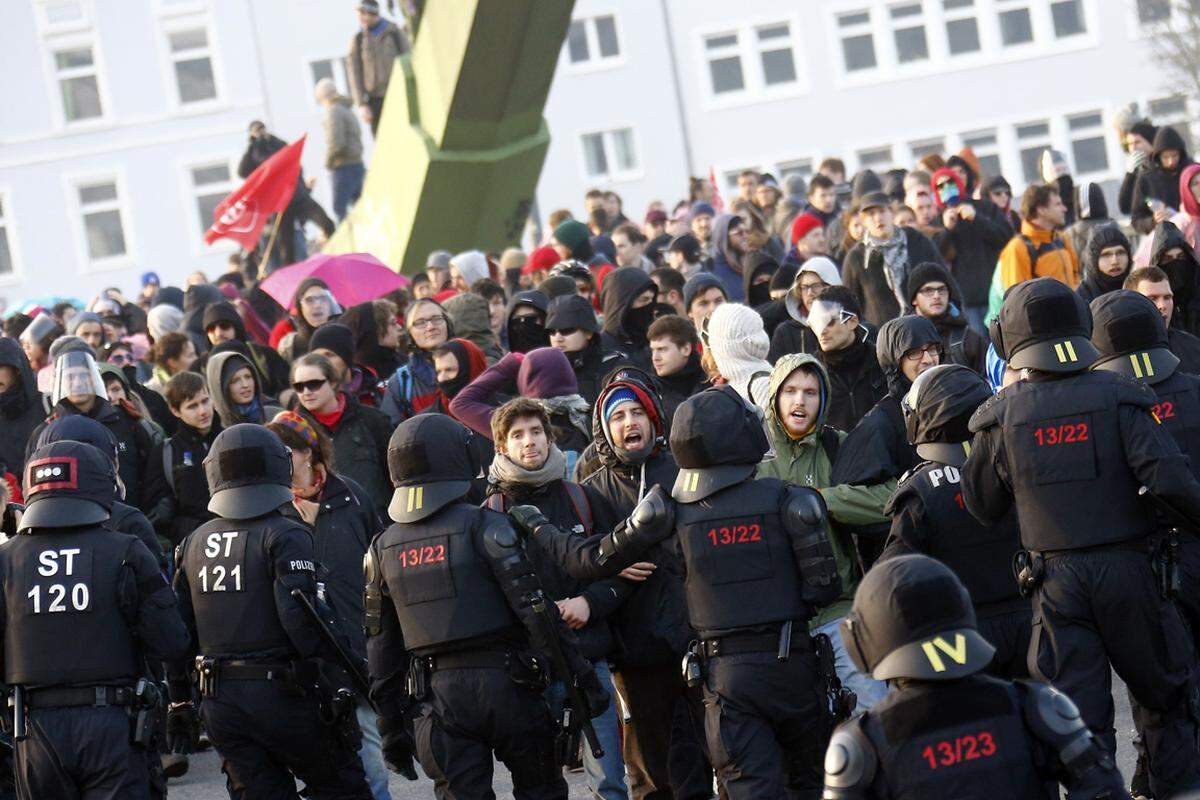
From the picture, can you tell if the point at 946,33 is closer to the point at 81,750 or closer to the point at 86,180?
the point at 86,180

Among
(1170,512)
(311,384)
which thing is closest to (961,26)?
(311,384)

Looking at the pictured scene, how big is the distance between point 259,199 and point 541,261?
3850 millimetres

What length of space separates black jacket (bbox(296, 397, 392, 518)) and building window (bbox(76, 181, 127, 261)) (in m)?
33.1

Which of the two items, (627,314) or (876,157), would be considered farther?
Answer: (876,157)

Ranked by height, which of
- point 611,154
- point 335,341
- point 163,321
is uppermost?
point 611,154

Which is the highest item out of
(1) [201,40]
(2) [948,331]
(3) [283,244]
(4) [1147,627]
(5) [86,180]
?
(1) [201,40]

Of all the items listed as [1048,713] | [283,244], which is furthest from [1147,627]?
[283,244]

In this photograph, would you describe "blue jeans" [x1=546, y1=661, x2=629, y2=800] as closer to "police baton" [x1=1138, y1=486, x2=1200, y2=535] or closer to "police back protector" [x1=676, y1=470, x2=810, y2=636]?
"police back protector" [x1=676, y1=470, x2=810, y2=636]

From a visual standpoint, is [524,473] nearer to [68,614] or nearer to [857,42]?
[68,614]

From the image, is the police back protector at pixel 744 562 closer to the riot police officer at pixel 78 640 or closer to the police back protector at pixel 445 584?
the police back protector at pixel 445 584

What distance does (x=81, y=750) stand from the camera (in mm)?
7285

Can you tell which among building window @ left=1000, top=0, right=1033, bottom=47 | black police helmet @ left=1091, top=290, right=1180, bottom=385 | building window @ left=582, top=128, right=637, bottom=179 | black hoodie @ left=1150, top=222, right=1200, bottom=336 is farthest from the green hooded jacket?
building window @ left=1000, top=0, right=1033, bottom=47

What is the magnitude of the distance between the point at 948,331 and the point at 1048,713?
589 centimetres

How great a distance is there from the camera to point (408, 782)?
9891 mm
